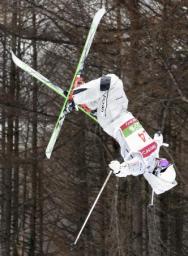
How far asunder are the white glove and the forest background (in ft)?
5.82

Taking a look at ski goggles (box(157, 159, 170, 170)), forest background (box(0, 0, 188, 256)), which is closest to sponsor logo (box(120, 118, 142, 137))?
ski goggles (box(157, 159, 170, 170))

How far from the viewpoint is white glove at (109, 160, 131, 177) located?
Result: 5.19m

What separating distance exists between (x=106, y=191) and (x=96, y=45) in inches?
174

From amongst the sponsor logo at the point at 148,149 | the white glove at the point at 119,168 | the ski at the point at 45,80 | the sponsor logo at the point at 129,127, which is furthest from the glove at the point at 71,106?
the sponsor logo at the point at 148,149

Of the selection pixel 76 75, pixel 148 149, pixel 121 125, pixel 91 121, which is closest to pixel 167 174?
pixel 148 149

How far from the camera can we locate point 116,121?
17.7 ft

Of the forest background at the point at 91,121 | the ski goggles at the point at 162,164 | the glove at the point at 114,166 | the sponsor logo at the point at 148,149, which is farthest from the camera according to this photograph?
the forest background at the point at 91,121

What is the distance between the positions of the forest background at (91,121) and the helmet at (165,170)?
139cm

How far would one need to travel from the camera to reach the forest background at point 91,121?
9438 mm

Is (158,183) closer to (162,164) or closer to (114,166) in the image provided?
(162,164)

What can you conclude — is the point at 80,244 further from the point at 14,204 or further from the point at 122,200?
the point at 14,204

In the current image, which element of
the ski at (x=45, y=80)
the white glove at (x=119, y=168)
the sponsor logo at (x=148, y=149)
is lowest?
the white glove at (x=119, y=168)

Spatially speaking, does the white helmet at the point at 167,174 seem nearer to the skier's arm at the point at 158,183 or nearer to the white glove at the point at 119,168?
the skier's arm at the point at 158,183

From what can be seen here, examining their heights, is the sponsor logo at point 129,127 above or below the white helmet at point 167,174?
above
